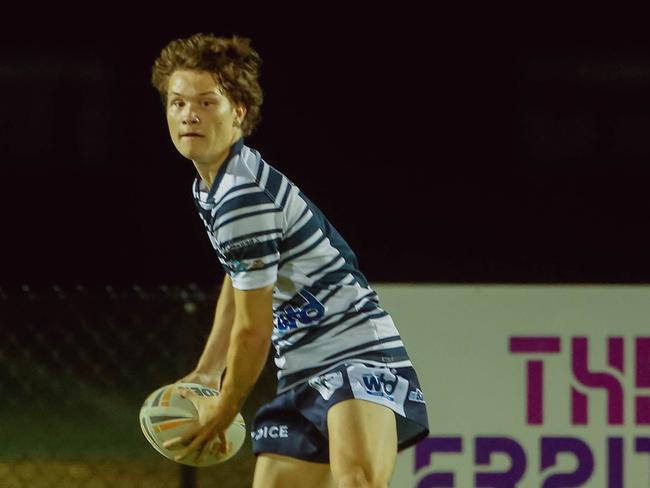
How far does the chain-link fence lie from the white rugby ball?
1.39 metres

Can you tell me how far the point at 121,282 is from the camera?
66.8ft

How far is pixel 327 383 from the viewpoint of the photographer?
4461mm

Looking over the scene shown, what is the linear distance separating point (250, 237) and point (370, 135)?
20632mm

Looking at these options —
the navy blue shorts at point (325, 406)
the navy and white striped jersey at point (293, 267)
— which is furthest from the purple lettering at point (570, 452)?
the navy and white striped jersey at point (293, 267)

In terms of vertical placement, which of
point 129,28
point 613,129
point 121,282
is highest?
point 129,28

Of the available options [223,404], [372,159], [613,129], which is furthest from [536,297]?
[613,129]

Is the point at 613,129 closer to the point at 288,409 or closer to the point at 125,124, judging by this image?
Answer: the point at 125,124

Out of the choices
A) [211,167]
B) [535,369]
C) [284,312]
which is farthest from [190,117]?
[535,369]

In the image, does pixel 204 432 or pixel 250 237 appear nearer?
pixel 250 237

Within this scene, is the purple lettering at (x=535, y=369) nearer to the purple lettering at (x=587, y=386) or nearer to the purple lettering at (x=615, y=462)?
the purple lettering at (x=587, y=386)

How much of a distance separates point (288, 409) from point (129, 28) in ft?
70.4

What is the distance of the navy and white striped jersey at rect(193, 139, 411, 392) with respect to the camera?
4.21m

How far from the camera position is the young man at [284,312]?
423 cm

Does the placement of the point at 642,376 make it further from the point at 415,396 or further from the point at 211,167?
the point at 211,167
